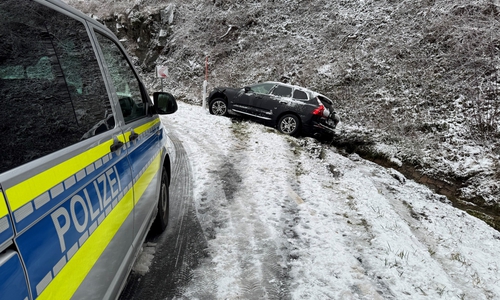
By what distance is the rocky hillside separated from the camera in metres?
8.83

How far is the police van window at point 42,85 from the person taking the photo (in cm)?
124

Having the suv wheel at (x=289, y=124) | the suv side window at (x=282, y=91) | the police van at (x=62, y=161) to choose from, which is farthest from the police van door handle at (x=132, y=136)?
the suv side window at (x=282, y=91)

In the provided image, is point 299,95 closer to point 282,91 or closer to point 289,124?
point 282,91

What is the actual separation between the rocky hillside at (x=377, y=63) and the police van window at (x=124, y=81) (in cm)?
733

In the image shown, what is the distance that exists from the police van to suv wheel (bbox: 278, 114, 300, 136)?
26.5 feet

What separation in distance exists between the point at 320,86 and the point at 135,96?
11.5 m

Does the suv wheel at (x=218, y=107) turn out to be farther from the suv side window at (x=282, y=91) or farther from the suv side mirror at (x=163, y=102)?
the suv side mirror at (x=163, y=102)

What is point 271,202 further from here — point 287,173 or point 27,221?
point 27,221

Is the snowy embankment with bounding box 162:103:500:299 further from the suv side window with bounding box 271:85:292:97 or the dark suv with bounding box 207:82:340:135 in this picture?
the suv side window with bounding box 271:85:292:97

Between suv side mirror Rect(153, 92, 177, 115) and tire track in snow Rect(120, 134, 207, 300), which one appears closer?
tire track in snow Rect(120, 134, 207, 300)

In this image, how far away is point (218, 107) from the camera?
11891 mm

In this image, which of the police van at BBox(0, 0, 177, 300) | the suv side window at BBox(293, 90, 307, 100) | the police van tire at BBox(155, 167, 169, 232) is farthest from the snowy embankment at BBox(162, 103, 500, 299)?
the suv side window at BBox(293, 90, 307, 100)

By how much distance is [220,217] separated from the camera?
425cm

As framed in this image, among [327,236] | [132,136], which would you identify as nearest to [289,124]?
[327,236]
